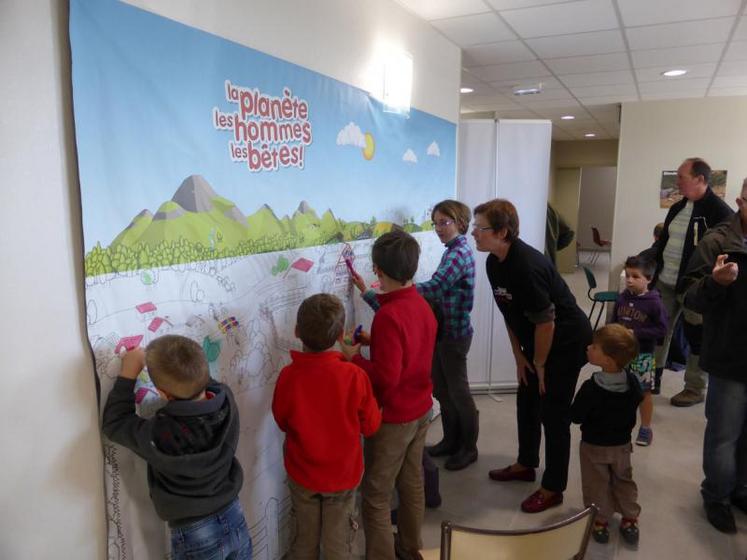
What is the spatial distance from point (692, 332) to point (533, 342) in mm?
2096

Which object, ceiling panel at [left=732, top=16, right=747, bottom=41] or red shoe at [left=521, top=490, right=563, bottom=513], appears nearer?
red shoe at [left=521, top=490, right=563, bottom=513]

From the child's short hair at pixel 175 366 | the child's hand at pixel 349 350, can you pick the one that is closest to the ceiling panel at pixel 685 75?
the child's hand at pixel 349 350

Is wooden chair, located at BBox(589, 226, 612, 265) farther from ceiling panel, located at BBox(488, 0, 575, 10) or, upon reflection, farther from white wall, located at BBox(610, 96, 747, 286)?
ceiling panel, located at BBox(488, 0, 575, 10)

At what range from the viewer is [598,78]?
480 cm

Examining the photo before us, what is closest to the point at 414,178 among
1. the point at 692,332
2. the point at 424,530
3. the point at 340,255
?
the point at 340,255

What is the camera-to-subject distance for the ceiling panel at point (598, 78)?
181 inches

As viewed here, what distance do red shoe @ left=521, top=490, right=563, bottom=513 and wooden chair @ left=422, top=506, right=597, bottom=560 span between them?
1.38 m

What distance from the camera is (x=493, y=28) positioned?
3.28 metres

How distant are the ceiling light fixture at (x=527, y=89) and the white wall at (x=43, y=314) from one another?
449 centimetres

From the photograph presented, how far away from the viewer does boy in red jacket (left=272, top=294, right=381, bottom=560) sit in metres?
1.61

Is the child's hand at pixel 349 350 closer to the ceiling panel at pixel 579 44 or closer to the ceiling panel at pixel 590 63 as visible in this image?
the ceiling panel at pixel 579 44

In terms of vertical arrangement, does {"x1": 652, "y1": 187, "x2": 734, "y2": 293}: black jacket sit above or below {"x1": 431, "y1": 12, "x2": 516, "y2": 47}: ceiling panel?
below

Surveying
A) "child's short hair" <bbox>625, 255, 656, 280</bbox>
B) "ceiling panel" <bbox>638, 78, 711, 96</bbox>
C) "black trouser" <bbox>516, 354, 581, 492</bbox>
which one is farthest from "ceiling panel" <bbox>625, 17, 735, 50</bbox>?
"black trouser" <bbox>516, 354, 581, 492</bbox>

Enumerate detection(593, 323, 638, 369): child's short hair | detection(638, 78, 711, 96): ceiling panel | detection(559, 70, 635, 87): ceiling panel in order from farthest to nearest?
detection(638, 78, 711, 96): ceiling panel → detection(559, 70, 635, 87): ceiling panel → detection(593, 323, 638, 369): child's short hair
